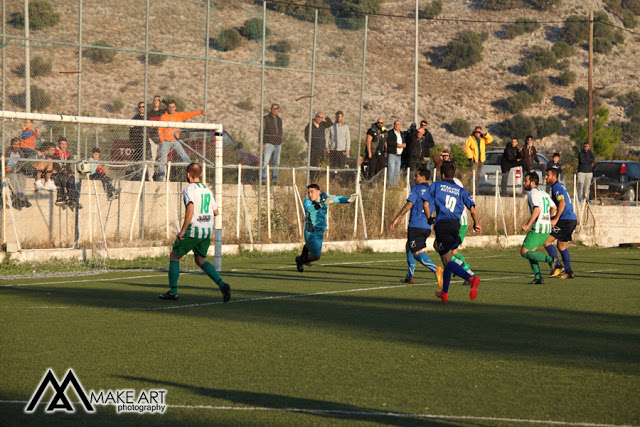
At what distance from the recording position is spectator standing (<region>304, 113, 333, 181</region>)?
71.4 ft

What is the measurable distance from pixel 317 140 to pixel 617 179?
1640 centimetres

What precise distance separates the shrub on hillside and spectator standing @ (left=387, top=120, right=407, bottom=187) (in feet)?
213

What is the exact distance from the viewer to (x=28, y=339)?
8.25 metres

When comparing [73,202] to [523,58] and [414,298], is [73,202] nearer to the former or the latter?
[414,298]

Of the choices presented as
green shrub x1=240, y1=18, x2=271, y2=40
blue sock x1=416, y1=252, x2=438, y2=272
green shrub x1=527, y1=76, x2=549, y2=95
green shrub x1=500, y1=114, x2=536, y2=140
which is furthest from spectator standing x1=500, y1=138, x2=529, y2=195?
green shrub x1=527, y1=76, x2=549, y2=95

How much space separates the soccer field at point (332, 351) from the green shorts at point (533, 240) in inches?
25.9

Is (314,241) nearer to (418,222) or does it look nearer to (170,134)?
(418,222)

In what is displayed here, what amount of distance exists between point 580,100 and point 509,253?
56.5 metres

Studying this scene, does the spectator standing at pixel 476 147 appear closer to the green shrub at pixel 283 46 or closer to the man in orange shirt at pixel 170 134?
the green shrub at pixel 283 46

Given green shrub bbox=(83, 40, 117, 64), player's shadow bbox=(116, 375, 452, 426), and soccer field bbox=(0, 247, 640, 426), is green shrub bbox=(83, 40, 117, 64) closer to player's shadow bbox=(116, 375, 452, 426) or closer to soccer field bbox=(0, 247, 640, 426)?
soccer field bbox=(0, 247, 640, 426)

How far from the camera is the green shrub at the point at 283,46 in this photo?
2168cm

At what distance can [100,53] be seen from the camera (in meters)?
18.4

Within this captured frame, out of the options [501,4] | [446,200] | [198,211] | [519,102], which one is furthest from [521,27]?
[198,211]

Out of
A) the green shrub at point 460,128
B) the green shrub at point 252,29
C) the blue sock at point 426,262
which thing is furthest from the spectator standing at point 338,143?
A: the green shrub at point 460,128
